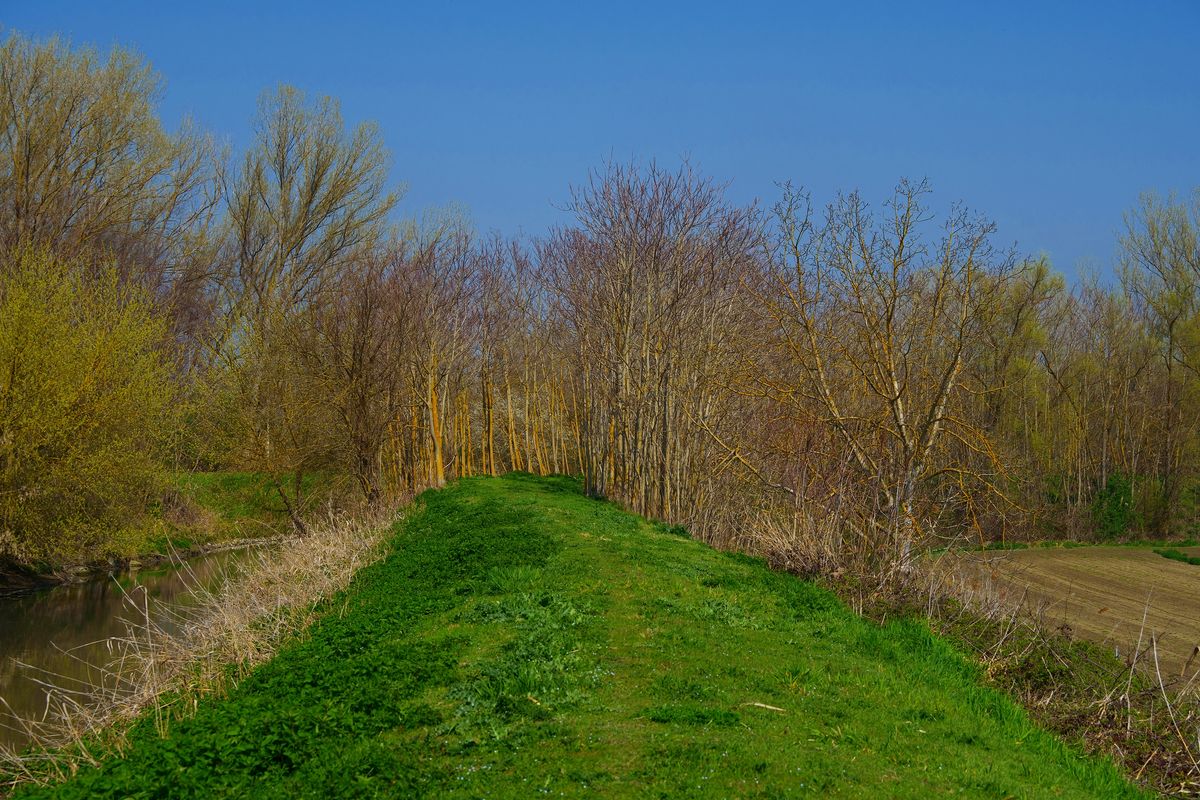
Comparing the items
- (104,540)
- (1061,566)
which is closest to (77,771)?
(104,540)

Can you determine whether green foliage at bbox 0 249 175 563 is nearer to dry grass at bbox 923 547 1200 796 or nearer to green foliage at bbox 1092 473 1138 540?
dry grass at bbox 923 547 1200 796

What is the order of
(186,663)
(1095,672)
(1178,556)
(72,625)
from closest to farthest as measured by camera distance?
1. (1095,672)
2. (186,663)
3. (72,625)
4. (1178,556)

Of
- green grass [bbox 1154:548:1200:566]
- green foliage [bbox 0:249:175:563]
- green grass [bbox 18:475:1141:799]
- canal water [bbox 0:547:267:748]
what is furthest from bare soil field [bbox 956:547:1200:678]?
green foliage [bbox 0:249:175:563]

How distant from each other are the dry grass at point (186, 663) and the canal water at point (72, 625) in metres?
0.30

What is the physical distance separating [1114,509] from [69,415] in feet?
98.2

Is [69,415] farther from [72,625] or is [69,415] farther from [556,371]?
[556,371]

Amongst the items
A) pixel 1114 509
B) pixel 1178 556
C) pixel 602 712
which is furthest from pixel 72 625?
pixel 1114 509

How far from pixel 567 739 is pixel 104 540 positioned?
17.3 m

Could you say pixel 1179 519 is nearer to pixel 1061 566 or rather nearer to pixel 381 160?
pixel 1061 566

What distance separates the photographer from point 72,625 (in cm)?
1574

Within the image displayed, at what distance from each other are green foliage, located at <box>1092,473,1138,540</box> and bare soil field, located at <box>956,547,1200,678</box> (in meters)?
3.57

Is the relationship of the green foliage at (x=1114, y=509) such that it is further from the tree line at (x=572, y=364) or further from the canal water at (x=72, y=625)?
the canal water at (x=72, y=625)

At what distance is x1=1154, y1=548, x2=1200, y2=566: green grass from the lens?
2344 cm

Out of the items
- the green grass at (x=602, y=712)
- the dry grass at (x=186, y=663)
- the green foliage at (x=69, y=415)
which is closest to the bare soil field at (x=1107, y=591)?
the green grass at (x=602, y=712)
